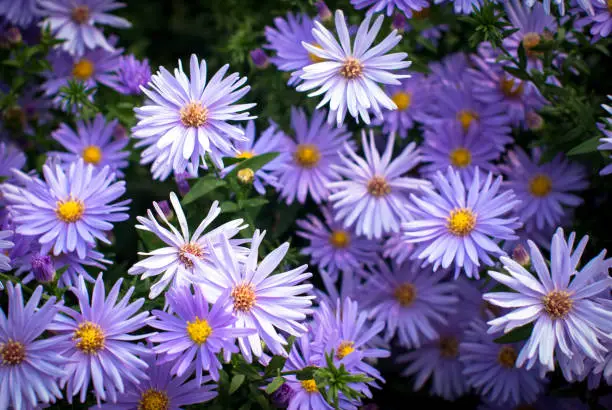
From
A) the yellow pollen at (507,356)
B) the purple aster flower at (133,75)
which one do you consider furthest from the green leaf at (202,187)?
the yellow pollen at (507,356)

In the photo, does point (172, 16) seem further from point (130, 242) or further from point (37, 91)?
point (130, 242)

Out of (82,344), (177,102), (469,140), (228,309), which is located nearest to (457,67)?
(469,140)

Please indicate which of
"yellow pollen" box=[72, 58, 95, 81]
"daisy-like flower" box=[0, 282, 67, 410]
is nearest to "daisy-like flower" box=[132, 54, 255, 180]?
"daisy-like flower" box=[0, 282, 67, 410]

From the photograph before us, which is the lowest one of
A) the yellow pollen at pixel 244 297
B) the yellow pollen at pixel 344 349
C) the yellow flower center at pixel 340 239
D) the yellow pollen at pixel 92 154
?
the yellow pollen at pixel 344 349

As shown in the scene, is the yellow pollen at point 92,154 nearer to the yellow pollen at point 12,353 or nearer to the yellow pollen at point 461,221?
the yellow pollen at point 12,353

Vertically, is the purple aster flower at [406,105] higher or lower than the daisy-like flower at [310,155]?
higher

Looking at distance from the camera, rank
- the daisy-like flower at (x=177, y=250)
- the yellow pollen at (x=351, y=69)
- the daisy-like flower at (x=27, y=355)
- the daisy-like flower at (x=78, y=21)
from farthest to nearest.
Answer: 1. the daisy-like flower at (x=78, y=21)
2. the yellow pollen at (x=351, y=69)
3. the daisy-like flower at (x=177, y=250)
4. the daisy-like flower at (x=27, y=355)

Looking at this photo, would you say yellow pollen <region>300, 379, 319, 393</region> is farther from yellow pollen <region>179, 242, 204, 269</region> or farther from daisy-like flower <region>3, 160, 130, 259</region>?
daisy-like flower <region>3, 160, 130, 259</region>
